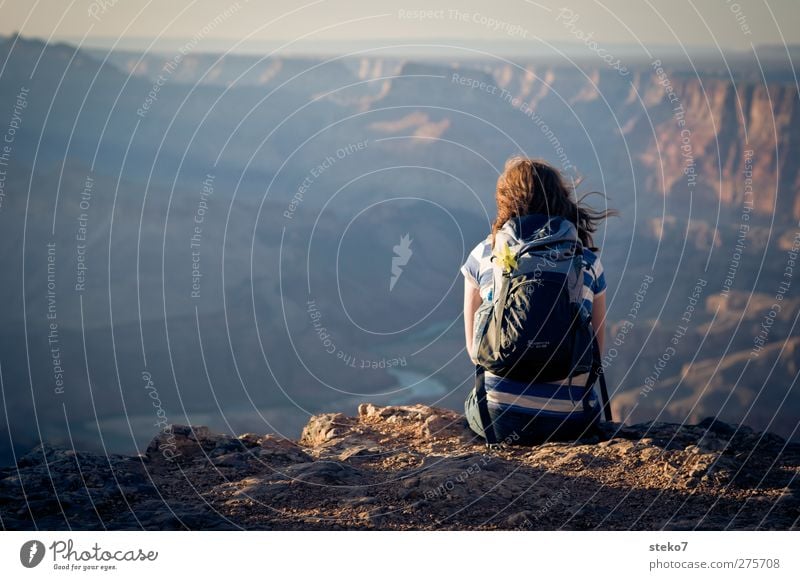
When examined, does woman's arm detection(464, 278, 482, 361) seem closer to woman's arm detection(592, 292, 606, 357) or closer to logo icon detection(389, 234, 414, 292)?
woman's arm detection(592, 292, 606, 357)

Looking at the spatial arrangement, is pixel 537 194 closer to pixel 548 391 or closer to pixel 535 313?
pixel 535 313

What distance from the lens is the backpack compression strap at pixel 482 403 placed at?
7.89m

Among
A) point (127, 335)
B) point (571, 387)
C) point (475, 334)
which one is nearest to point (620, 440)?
point (571, 387)

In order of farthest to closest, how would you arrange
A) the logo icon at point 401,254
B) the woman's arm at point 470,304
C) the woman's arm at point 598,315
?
the logo icon at point 401,254 → the woman's arm at point 470,304 → the woman's arm at point 598,315

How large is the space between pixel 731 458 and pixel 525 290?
2.28 meters

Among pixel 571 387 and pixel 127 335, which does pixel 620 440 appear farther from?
pixel 127 335

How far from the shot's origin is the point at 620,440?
25.9 feet

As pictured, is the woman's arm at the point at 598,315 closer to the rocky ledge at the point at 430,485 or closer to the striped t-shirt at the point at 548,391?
the striped t-shirt at the point at 548,391

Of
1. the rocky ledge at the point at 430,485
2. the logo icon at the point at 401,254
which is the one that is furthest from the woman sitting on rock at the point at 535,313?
the logo icon at the point at 401,254
